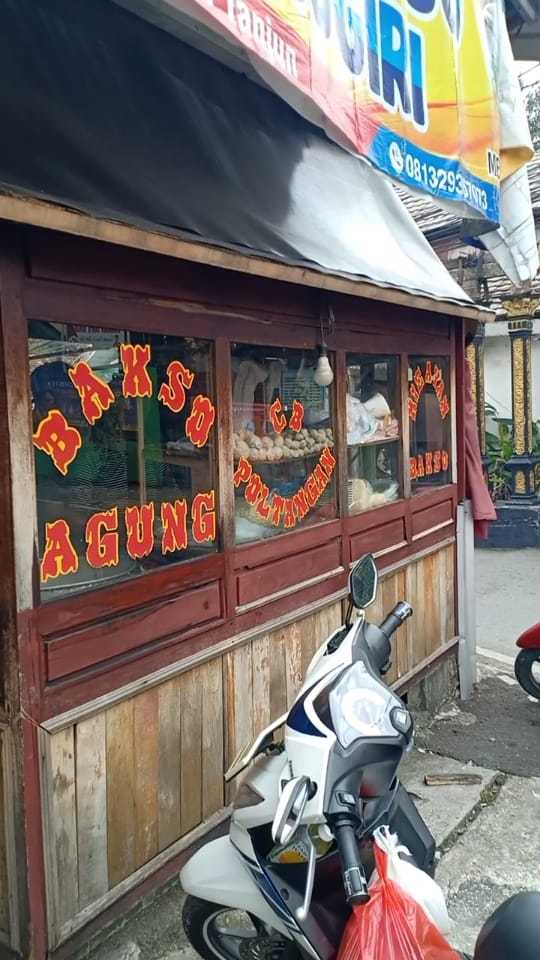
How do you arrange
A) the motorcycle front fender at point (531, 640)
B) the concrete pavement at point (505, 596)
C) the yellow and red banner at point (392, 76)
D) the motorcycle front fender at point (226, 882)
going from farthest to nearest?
the concrete pavement at point (505, 596)
the motorcycle front fender at point (531, 640)
the yellow and red banner at point (392, 76)
the motorcycle front fender at point (226, 882)

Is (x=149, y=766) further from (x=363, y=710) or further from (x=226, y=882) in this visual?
(x=363, y=710)

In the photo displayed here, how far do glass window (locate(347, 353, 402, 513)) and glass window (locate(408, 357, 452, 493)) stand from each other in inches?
8.4

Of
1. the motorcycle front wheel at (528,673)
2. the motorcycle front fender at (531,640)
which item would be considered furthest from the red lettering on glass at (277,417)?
the motorcycle front wheel at (528,673)

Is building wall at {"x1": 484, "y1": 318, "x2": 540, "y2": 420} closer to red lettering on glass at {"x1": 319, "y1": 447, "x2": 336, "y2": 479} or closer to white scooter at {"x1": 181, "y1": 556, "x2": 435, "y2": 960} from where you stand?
red lettering on glass at {"x1": 319, "y1": 447, "x2": 336, "y2": 479}

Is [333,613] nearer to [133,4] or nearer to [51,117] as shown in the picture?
[51,117]

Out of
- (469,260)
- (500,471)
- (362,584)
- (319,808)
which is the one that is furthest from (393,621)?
(500,471)

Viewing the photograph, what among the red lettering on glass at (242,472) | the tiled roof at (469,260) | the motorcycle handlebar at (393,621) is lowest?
the motorcycle handlebar at (393,621)

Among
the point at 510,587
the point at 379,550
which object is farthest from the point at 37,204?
the point at 510,587

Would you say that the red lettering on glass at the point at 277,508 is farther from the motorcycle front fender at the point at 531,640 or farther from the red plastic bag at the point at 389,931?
the motorcycle front fender at the point at 531,640

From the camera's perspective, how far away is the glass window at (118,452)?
8.52 feet

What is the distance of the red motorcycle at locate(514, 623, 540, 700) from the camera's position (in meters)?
5.27

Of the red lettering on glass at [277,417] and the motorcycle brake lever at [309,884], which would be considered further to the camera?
the red lettering on glass at [277,417]

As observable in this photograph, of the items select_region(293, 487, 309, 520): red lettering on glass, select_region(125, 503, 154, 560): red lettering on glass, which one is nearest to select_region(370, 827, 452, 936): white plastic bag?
select_region(125, 503, 154, 560): red lettering on glass

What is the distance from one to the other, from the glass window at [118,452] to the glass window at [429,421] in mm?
2194
